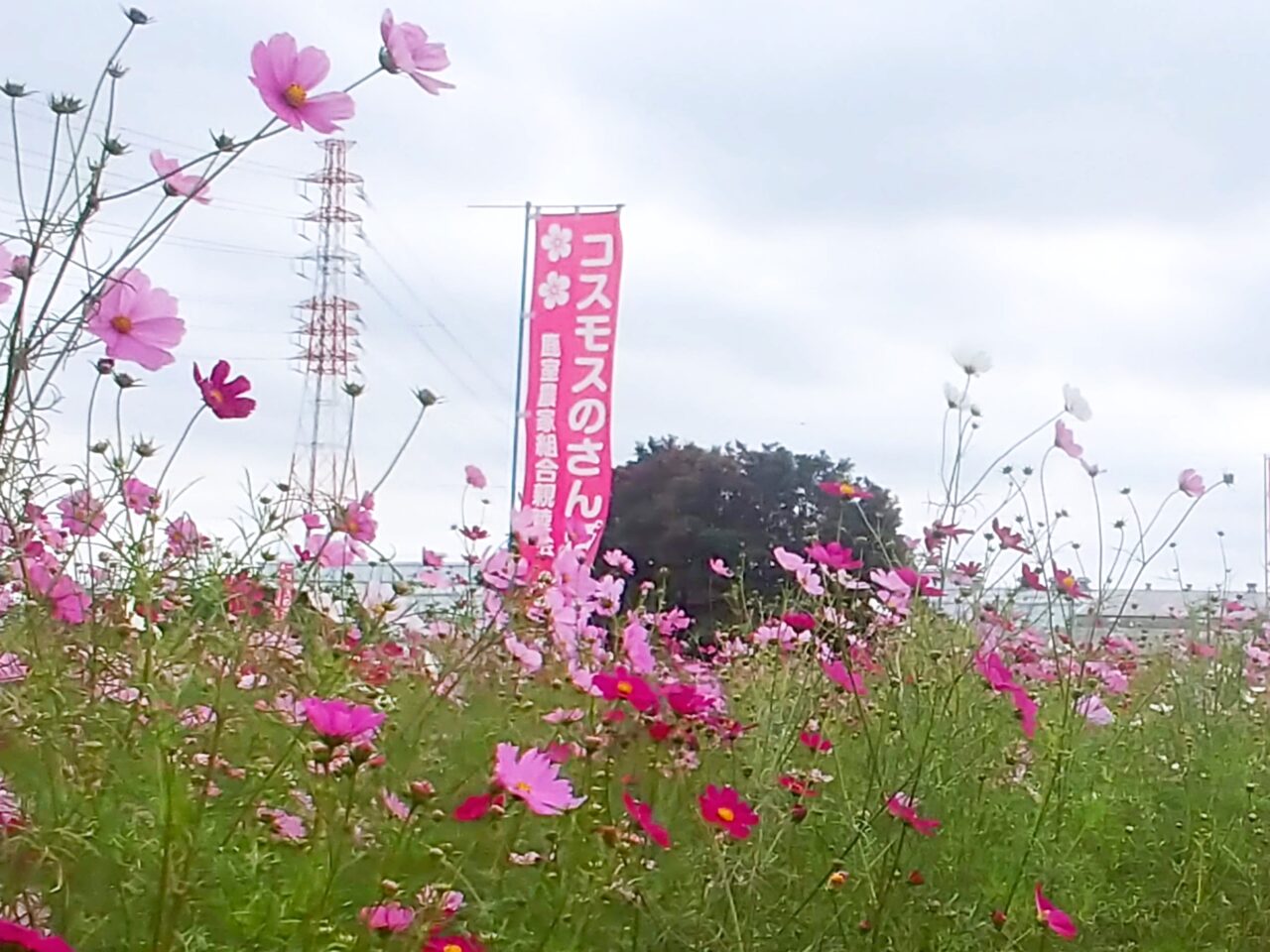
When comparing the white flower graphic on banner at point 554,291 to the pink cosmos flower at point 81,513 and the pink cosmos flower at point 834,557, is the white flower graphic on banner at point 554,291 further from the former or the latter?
the pink cosmos flower at point 81,513

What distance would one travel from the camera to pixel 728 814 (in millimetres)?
1134

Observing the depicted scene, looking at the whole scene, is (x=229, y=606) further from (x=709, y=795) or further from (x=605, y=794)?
(x=709, y=795)

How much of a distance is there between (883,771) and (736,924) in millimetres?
429

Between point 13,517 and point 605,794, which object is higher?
point 13,517

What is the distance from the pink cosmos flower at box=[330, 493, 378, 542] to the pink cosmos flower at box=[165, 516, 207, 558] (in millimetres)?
165

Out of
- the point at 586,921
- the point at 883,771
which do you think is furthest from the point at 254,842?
the point at 883,771

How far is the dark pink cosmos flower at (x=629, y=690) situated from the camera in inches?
45.6

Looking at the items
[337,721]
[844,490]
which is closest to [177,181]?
[337,721]

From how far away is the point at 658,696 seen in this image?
4.23ft

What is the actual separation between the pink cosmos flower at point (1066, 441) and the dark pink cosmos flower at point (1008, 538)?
0.41 ft

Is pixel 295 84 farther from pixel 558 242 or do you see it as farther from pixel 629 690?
pixel 558 242

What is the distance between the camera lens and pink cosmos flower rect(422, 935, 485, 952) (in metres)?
0.82

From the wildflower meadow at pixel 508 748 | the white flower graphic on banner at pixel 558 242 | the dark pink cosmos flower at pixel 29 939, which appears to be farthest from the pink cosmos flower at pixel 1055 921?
the white flower graphic on banner at pixel 558 242

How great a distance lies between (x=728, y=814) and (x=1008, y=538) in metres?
0.75
